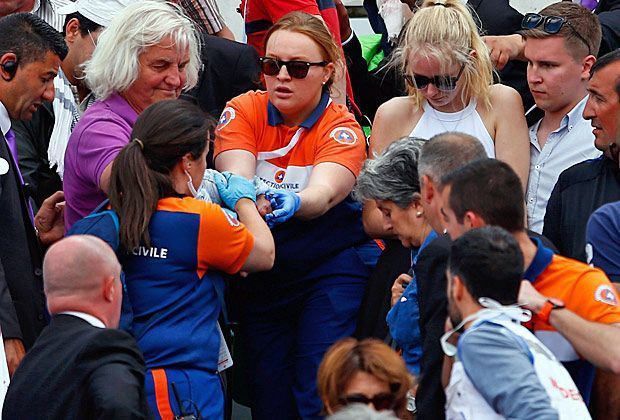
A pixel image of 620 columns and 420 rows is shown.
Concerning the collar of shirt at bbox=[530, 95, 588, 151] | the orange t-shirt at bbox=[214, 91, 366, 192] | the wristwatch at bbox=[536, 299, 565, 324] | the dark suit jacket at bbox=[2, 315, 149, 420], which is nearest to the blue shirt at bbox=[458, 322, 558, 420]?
the wristwatch at bbox=[536, 299, 565, 324]

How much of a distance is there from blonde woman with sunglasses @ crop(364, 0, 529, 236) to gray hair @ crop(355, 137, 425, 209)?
0.59 metres

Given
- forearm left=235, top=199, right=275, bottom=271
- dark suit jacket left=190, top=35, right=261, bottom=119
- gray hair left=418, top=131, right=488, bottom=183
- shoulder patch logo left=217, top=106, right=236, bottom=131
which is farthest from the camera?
dark suit jacket left=190, top=35, right=261, bottom=119

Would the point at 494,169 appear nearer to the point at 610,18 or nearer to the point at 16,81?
the point at 16,81

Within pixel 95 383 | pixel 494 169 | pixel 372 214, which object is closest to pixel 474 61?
pixel 372 214

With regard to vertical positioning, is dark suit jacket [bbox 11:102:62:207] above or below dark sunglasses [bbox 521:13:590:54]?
below

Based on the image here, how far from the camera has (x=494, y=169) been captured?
3514 millimetres

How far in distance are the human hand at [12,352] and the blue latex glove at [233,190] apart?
93 cm

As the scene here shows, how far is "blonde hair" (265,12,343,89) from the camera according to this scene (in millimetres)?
4902

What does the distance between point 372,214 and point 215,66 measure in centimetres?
143

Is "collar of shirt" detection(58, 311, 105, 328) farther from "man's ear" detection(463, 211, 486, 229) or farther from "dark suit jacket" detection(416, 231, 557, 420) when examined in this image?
"man's ear" detection(463, 211, 486, 229)

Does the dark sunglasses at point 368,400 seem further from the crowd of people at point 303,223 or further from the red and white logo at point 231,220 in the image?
the red and white logo at point 231,220

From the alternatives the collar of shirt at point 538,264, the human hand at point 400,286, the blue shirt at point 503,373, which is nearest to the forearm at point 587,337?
the collar of shirt at point 538,264

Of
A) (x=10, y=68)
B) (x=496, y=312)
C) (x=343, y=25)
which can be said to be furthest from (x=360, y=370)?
(x=343, y=25)

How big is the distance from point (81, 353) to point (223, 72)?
2591 mm
